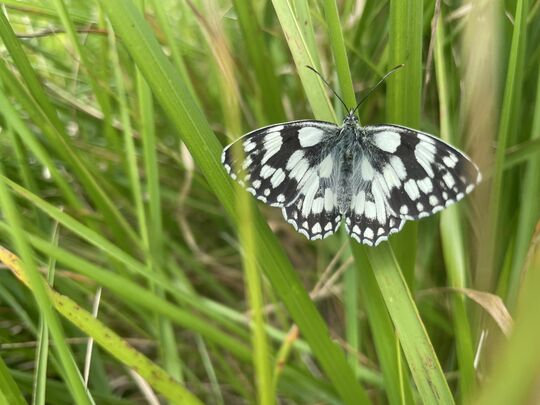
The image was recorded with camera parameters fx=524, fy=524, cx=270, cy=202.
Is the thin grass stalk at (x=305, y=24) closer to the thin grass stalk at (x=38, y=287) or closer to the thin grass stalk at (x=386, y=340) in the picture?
the thin grass stalk at (x=386, y=340)

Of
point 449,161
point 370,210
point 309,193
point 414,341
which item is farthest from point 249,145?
point 414,341

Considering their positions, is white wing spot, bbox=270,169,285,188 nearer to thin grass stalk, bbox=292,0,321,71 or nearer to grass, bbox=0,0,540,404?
grass, bbox=0,0,540,404

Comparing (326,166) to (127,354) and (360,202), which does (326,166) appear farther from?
(127,354)

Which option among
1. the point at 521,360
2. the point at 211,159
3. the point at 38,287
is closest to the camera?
the point at 521,360

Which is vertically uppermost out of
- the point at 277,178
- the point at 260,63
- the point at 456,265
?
the point at 260,63

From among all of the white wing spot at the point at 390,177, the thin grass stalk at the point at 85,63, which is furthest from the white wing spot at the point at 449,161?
the thin grass stalk at the point at 85,63

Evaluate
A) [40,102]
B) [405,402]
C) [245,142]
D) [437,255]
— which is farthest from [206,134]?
[437,255]

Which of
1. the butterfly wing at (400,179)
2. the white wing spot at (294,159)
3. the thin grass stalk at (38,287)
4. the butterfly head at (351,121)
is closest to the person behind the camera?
the thin grass stalk at (38,287)

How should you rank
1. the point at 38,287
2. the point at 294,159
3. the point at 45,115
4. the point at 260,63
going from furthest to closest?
the point at 260,63, the point at 294,159, the point at 45,115, the point at 38,287
